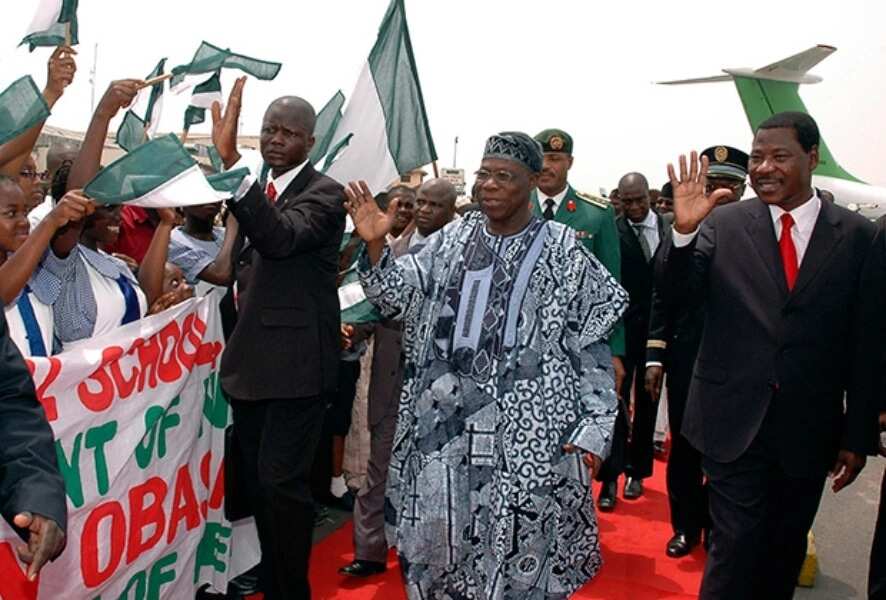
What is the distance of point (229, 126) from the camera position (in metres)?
3.55

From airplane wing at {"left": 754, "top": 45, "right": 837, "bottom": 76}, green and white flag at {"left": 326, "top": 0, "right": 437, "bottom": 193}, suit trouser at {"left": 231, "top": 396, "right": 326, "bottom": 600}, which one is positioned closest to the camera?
suit trouser at {"left": 231, "top": 396, "right": 326, "bottom": 600}

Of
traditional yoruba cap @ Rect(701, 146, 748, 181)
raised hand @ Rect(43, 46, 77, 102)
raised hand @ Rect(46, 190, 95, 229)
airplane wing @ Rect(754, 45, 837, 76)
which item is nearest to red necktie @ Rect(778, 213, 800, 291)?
traditional yoruba cap @ Rect(701, 146, 748, 181)

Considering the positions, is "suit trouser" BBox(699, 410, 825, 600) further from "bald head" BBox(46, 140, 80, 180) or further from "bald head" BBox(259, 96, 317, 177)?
"bald head" BBox(46, 140, 80, 180)

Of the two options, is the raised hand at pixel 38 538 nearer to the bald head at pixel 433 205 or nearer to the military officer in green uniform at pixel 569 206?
the bald head at pixel 433 205

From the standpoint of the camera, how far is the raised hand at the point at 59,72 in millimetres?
3613

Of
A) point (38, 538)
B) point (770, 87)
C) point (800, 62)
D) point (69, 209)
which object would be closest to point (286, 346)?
point (69, 209)

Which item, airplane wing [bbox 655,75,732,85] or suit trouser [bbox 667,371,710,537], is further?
airplane wing [bbox 655,75,732,85]

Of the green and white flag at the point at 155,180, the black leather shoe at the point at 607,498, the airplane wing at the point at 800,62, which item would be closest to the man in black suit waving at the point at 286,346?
the green and white flag at the point at 155,180

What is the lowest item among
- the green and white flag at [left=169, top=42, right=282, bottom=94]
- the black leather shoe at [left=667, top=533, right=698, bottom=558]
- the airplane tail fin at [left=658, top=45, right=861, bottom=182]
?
the black leather shoe at [left=667, top=533, right=698, bottom=558]

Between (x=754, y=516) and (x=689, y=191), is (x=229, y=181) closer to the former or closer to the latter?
(x=689, y=191)

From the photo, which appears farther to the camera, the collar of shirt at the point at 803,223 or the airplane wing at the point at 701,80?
the airplane wing at the point at 701,80

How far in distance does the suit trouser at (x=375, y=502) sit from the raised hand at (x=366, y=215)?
156 centimetres

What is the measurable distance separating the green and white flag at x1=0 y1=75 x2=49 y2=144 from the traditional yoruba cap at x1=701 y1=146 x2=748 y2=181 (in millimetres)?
3343

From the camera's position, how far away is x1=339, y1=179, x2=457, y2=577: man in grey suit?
4520 millimetres
